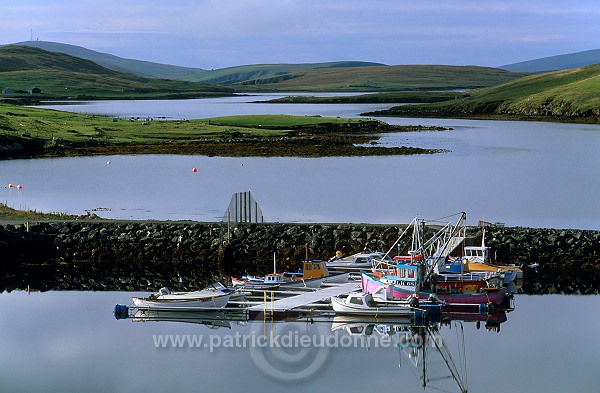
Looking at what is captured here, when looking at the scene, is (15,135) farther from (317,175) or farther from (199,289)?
(199,289)

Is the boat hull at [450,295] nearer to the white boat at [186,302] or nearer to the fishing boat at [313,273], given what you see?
the fishing boat at [313,273]

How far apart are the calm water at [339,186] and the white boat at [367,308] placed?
54.1ft

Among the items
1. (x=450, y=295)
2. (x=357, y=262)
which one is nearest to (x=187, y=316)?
(x=357, y=262)

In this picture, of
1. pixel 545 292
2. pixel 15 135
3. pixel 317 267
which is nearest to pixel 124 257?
pixel 317 267

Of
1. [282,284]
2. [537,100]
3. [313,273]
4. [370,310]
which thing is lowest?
[370,310]

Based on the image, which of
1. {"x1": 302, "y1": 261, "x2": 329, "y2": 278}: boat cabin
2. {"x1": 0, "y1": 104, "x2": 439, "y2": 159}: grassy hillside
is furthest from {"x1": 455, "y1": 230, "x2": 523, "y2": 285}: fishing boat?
{"x1": 0, "y1": 104, "x2": 439, "y2": 159}: grassy hillside

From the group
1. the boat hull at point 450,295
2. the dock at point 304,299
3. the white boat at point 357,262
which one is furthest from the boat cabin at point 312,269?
the boat hull at point 450,295

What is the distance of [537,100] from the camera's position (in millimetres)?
156625

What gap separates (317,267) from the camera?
121 ft

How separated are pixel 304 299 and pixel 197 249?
28.7 ft

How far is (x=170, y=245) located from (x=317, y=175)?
31.0 metres

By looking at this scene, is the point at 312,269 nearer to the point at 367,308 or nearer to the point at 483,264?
the point at 367,308

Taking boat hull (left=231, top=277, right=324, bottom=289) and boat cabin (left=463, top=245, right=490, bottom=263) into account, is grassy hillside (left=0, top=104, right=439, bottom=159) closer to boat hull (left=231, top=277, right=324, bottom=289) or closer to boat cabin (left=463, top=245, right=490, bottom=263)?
boat cabin (left=463, top=245, right=490, bottom=263)

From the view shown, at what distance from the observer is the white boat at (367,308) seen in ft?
106
